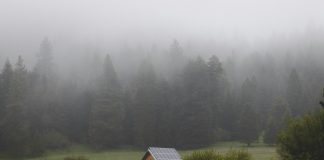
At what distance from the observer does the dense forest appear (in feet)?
325

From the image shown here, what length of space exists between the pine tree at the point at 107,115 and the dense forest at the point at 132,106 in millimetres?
184

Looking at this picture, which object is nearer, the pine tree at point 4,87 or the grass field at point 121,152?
the grass field at point 121,152

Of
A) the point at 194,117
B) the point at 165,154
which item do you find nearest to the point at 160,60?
the point at 194,117

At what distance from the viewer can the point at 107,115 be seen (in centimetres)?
10256

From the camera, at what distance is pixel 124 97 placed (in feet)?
357

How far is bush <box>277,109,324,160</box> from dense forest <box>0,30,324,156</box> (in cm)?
4065

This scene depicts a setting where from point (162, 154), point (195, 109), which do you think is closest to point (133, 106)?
point (195, 109)

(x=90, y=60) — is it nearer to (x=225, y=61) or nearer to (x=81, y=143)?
(x=81, y=143)

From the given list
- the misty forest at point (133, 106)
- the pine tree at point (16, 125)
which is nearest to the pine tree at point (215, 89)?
the misty forest at point (133, 106)

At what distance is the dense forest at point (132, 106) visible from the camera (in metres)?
99.1

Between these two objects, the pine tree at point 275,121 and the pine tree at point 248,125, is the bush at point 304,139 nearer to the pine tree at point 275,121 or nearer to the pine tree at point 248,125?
the pine tree at point 275,121

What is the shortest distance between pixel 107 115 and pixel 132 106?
246 inches

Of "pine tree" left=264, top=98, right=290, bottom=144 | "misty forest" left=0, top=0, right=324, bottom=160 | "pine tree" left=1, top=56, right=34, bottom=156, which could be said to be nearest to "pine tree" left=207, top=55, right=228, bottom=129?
"misty forest" left=0, top=0, right=324, bottom=160

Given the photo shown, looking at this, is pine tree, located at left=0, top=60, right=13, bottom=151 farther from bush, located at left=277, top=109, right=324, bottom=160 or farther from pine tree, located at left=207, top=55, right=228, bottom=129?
bush, located at left=277, top=109, right=324, bottom=160
